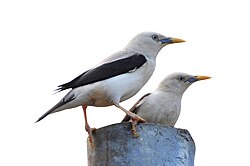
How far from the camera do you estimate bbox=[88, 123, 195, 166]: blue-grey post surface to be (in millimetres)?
6465

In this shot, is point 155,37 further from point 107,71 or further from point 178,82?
point 107,71

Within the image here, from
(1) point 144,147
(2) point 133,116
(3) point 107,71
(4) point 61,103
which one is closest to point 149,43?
(3) point 107,71

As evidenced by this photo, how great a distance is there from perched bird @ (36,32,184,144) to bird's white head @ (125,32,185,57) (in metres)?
0.07

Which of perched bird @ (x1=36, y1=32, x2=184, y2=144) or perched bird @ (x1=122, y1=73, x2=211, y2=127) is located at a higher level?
perched bird @ (x1=36, y1=32, x2=184, y2=144)

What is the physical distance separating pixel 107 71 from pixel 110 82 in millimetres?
163

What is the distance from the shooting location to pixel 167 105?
827 cm

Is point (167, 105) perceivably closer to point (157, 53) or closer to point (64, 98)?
point (157, 53)

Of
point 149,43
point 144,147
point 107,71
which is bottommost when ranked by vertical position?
point 144,147

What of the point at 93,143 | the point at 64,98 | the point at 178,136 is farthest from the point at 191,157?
the point at 64,98

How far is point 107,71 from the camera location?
7711 millimetres

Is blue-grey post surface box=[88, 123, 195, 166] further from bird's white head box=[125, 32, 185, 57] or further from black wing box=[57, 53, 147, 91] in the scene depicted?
bird's white head box=[125, 32, 185, 57]

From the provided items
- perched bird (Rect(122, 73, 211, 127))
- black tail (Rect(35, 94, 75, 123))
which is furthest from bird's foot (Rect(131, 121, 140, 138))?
perched bird (Rect(122, 73, 211, 127))

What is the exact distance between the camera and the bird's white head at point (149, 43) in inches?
326

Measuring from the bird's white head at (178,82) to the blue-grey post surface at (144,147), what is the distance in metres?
1.82
